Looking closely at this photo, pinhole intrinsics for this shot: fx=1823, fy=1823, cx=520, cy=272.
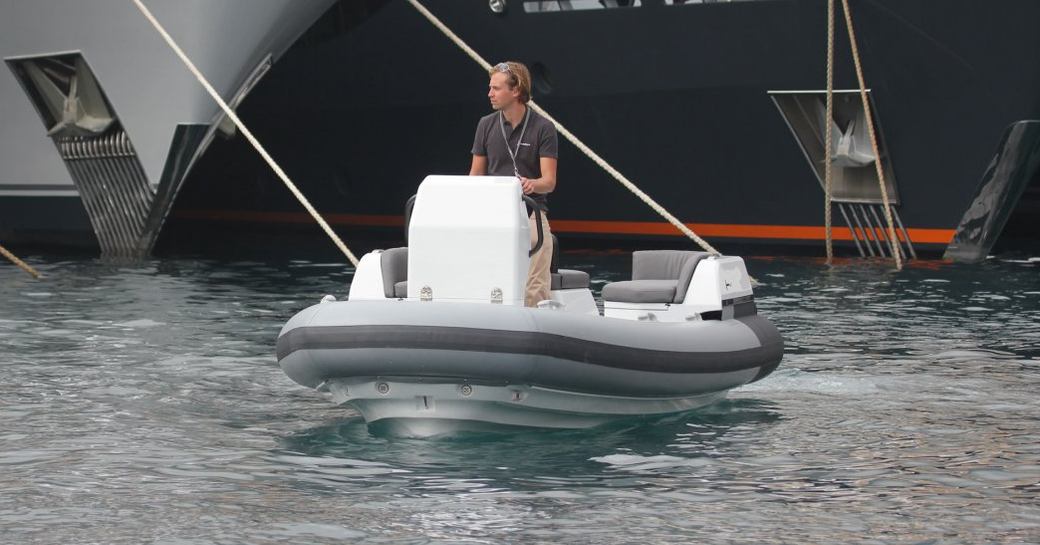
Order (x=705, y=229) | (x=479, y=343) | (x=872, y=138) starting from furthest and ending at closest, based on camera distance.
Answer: (x=705, y=229)
(x=872, y=138)
(x=479, y=343)

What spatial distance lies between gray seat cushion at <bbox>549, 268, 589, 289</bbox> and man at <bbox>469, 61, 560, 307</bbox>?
0.19 meters

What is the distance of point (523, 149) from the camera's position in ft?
28.0

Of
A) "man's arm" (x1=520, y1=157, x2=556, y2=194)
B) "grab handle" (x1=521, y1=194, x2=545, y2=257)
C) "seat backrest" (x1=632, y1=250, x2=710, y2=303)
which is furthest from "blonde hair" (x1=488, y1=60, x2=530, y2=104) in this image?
"seat backrest" (x1=632, y1=250, x2=710, y2=303)

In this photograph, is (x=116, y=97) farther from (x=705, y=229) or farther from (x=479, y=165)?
(x=479, y=165)

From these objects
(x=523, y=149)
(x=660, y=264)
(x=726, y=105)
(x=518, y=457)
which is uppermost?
(x=726, y=105)

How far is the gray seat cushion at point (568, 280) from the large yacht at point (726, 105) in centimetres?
961

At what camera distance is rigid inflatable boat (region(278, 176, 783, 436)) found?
24.8ft

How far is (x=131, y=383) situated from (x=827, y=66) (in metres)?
10.7

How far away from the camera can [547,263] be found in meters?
8.50

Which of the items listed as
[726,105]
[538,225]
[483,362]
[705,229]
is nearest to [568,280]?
[538,225]

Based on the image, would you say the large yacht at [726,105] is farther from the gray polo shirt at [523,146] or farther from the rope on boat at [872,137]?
the gray polo shirt at [523,146]

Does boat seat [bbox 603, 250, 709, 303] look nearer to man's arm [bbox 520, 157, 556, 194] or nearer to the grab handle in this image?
the grab handle

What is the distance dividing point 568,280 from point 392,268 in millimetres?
869

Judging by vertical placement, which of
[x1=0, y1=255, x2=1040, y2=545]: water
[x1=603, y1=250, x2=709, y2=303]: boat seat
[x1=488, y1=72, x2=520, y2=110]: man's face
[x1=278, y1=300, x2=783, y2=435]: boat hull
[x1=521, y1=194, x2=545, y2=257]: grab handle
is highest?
[x1=488, y1=72, x2=520, y2=110]: man's face
